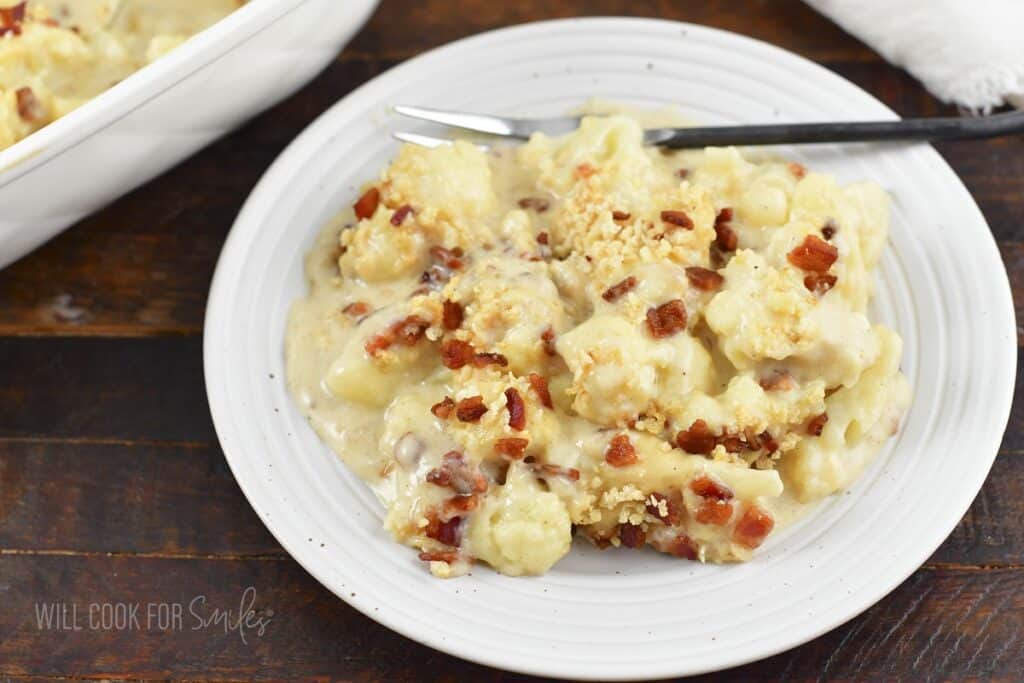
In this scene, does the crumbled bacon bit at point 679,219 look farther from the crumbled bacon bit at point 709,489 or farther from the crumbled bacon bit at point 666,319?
the crumbled bacon bit at point 709,489

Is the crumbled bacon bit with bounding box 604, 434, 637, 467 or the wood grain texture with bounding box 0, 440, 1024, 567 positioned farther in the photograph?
the wood grain texture with bounding box 0, 440, 1024, 567

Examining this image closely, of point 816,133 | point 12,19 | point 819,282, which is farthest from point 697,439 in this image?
point 12,19

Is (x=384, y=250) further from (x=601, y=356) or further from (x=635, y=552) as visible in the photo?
(x=635, y=552)

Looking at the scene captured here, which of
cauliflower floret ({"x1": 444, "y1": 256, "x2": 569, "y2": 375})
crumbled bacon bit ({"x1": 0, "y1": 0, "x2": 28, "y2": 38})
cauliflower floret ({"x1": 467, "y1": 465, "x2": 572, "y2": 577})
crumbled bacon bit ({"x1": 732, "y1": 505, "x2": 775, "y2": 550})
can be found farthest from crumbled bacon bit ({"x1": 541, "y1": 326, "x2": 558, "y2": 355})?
crumbled bacon bit ({"x1": 0, "y1": 0, "x2": 28, "y2": 38})

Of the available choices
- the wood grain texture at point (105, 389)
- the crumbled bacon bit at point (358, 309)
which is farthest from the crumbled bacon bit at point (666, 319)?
the wood grain texture at point (105, 389)

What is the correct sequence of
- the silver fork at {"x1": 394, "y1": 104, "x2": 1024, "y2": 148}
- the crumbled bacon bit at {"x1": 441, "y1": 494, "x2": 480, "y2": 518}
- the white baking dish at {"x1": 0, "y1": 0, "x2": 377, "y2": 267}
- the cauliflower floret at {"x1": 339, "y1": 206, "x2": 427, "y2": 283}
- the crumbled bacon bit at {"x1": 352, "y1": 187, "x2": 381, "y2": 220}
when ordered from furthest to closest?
1. the silver fork at {"x1": 394, "y1": 104, "x2": 1024, "y2": 148}
2. the crumbled bacon bit at {"x1": 352, "y1": 187, "x2": 381, "y2": 220}
3. the cauliflower floret at {"x1": 339, "y1": 206, "x2": 427, "y2": 283}
4. the white baking dish at {"x1": 0, "y1": 0, "x2": 377, "y2": 267}
5. the crumbled bacon bit at {"x1": 441, "y1": 494, "x2": 480, "y2": 518}

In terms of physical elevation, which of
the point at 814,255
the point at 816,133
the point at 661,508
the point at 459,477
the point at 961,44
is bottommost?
the point at 459,477

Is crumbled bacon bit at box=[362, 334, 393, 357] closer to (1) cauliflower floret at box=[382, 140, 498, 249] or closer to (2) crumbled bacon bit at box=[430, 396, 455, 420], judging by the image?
(2) crumbled bacon bit at box=[430, 396, 455, 420]
